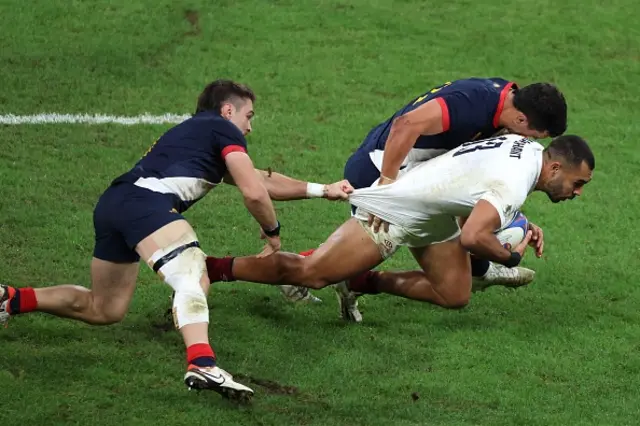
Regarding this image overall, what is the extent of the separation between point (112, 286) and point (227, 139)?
1.18m

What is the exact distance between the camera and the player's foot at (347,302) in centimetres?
814

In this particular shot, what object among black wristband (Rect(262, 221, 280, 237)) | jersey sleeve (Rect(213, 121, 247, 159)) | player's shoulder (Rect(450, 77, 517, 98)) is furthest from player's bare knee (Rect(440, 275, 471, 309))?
jersey sleeve (Rect(213, 121, 247, 159))

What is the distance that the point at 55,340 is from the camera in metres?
7.54

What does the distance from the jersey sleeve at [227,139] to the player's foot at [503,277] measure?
240 cm

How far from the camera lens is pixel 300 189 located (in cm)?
763

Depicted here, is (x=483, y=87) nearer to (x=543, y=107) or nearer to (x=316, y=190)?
(x=543, y=107)

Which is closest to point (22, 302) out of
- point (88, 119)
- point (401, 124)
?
point (401, 124)

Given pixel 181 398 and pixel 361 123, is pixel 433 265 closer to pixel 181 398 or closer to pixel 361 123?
pixel 181 398

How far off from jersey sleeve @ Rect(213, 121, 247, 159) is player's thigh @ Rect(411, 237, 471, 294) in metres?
1.62

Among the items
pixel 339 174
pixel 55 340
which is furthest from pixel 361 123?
pixel 55 340

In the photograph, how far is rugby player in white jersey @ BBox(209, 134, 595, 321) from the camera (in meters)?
6.96

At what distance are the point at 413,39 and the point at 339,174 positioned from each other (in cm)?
365

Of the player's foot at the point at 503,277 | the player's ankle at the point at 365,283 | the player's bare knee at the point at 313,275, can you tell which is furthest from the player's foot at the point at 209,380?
the player's foot at the point at 503,277

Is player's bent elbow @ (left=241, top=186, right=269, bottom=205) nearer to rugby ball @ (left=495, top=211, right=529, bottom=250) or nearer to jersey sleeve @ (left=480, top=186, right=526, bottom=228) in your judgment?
jersey sleeve @ (left=480, top=186, right=526, bottom=228)
